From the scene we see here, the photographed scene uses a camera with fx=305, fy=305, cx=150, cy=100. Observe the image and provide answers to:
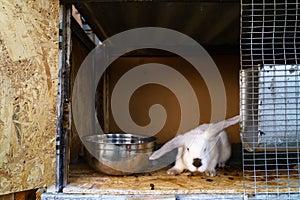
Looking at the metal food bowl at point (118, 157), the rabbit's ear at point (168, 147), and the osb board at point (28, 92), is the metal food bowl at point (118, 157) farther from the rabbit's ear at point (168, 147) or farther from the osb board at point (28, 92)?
the osb board at point (28, 92)

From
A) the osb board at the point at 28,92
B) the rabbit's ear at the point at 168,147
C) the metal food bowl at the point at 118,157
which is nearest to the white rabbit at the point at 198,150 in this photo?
the rabbit's ear at the point at 168,147

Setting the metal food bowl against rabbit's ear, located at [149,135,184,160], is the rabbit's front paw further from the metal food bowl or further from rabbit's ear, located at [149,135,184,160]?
the metal food bowl

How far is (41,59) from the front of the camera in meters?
1.97

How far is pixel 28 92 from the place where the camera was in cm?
194

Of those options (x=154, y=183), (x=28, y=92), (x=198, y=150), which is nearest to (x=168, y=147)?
(x=198, y=150)

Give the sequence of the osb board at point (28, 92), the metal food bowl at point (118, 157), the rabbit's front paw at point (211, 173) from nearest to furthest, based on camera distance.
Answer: the osb board at point (28, 92), the metal food bowl at point (118, 157), the rabbit's front paw at point (211, 173)

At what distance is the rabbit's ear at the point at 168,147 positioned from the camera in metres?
2.44

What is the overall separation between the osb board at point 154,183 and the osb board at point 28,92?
0.28m

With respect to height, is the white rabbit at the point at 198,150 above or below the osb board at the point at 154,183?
above

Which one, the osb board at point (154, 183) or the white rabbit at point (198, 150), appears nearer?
the osb board at point (154, 183)

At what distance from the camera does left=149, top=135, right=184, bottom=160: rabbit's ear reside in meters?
2.44

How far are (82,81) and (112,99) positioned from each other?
0.86m

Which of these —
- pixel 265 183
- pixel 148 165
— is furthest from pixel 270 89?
pixel 148 165

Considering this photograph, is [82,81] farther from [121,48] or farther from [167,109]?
[167,109]
